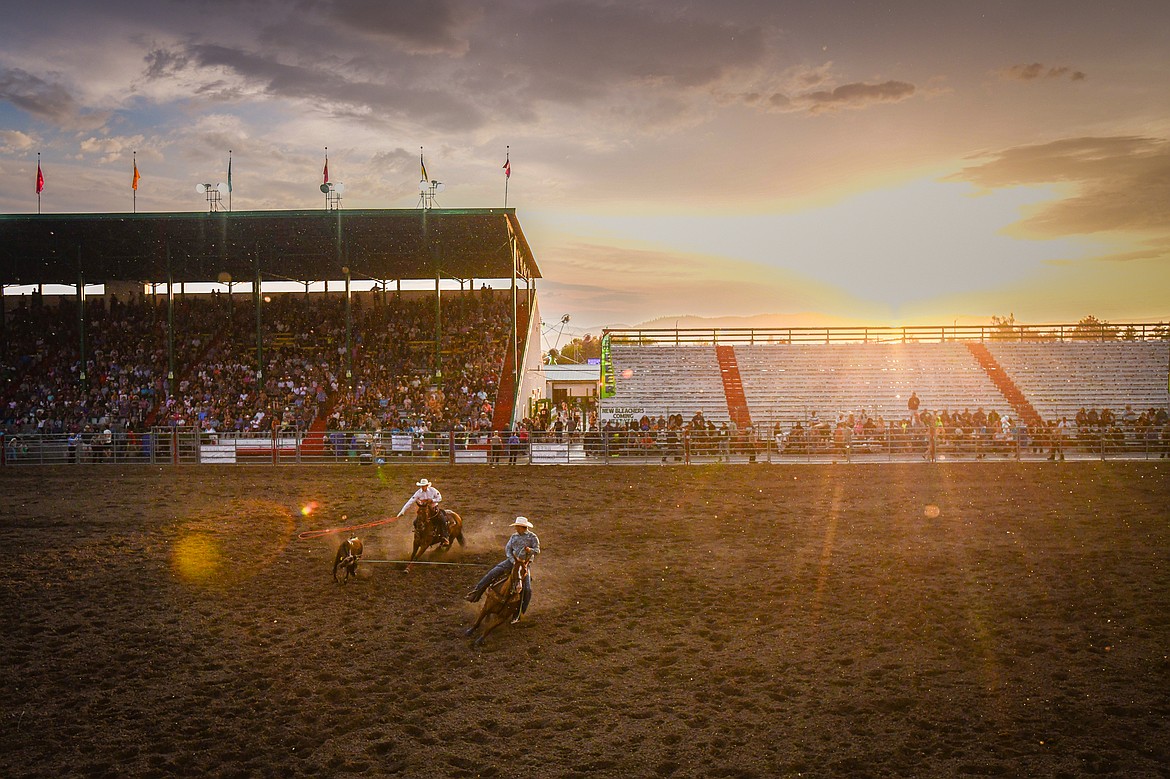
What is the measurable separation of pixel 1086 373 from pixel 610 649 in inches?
1459

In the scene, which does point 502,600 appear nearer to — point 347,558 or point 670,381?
point 347,558

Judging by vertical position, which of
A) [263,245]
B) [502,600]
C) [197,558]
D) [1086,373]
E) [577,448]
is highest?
[263,245]

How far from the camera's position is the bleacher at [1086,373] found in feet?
118

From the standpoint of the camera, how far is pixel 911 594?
11.3 meters

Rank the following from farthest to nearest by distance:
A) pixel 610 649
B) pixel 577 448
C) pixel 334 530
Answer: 1. pixel 577 448
2. pixel 334 530
3. pixel 610 649

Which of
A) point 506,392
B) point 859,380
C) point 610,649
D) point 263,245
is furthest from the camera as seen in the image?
point 859,380

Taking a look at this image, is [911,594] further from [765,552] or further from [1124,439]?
[1124,439]

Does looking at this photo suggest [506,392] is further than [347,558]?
Yes

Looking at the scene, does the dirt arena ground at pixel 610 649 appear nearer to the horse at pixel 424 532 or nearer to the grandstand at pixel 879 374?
the horse at pixel 424 532

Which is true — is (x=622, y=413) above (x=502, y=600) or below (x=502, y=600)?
above

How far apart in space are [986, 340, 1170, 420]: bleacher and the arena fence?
656 cm

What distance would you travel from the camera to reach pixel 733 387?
122 feet

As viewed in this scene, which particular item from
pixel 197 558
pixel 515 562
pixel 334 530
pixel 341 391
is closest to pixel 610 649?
pixel 515 562

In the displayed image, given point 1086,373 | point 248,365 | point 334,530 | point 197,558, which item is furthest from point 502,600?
point 1086,373
